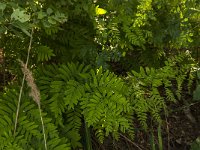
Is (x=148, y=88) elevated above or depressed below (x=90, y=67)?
below

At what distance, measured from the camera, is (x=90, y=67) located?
2600 millimetres

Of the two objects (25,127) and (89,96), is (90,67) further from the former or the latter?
(25,127)

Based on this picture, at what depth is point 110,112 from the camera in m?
2.32

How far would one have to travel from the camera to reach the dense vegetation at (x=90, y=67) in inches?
89.7

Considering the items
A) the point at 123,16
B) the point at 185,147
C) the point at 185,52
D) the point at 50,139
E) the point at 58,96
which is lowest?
the point at 185,147

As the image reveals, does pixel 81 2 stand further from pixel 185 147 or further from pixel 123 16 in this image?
pixel 185 147

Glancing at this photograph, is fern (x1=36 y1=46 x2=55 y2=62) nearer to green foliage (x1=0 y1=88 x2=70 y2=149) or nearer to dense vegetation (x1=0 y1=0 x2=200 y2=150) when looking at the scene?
dense vegetation (x1=0 y1=0 x2=200 y2=150)

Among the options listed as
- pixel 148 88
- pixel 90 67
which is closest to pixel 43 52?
pixel 90 67

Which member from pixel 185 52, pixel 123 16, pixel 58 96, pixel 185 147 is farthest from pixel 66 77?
pixel 185 147

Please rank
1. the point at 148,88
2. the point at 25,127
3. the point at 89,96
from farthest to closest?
the point at 148,88 → the point at 89,96 → the point at 25,127

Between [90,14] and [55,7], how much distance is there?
0.22 meters

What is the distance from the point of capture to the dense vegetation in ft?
7.47

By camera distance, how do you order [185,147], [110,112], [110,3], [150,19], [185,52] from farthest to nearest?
[185,147] → [185,52] → [150,19] → [110,3] → [110,112]

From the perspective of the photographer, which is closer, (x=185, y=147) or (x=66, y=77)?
(x=66, y=77)
